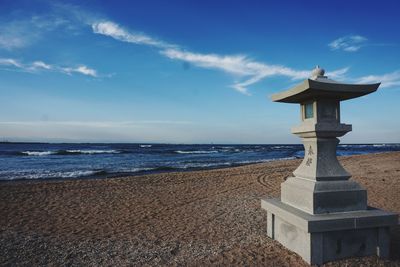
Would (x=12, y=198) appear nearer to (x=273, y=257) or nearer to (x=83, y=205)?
(x=83, y=205)

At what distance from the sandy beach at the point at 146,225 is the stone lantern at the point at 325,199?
0.23 metres

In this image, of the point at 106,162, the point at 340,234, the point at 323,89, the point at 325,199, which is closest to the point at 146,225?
the point at 325,199

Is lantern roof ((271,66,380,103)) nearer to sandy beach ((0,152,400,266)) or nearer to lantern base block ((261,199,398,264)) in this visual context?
lantern base block ((261,199,398,264))

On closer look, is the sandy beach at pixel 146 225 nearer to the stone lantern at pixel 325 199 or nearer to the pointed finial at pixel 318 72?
the stone lantern at pixel 325 199

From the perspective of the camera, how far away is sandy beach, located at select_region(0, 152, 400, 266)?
4.58 metres

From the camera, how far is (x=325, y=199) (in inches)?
171

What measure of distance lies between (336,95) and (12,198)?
30.8 feet

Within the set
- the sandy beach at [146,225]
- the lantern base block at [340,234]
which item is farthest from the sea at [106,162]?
the lantern base block at [340,234]

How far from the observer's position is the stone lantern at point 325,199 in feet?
13.5

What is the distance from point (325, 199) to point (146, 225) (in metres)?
3.67

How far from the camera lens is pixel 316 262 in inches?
163

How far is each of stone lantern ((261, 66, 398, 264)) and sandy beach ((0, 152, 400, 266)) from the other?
0.23 metres

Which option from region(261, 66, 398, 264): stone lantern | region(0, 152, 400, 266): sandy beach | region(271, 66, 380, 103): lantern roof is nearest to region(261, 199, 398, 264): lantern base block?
region(261, 66, 398, 264): stone lantern

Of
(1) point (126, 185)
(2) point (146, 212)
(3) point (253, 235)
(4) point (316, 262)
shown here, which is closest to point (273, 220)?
(3) point (253, 235)
